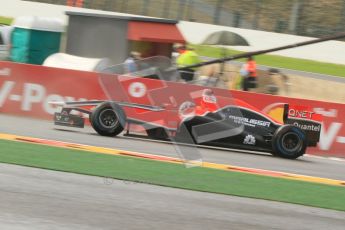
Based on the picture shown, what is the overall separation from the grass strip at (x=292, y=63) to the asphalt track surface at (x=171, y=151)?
14277 mm

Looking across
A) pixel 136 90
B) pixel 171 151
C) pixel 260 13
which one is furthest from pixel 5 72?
pixel 260 13

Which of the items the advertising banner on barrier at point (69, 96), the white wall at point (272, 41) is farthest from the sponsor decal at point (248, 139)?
the white wall at point (272, 41)

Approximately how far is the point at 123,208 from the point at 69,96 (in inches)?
351

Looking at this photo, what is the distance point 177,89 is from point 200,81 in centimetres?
52

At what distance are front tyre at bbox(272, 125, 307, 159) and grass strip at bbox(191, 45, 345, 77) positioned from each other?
49.4ft

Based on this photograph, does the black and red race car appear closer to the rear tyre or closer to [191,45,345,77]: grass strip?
the rear tyre

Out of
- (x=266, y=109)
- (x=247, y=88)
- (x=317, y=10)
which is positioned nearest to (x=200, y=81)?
(x=266, y=109)

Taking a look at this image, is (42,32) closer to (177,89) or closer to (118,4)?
(177,89)

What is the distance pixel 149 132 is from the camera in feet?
44.5

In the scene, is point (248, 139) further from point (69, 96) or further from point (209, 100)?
point (69, 96)

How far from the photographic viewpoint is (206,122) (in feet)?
43.0

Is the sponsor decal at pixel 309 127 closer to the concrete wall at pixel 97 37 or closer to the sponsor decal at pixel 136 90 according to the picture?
the sponsor decal at pixel 136 90

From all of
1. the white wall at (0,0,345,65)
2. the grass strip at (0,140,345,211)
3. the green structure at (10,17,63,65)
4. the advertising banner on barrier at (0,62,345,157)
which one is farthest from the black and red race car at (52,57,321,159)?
the white wall at (0,0,345,65)

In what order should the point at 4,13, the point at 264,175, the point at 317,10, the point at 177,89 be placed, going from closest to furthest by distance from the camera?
the point at 264,175 < the point at 177,89 < the point at 317,10 < the point at 4,13
